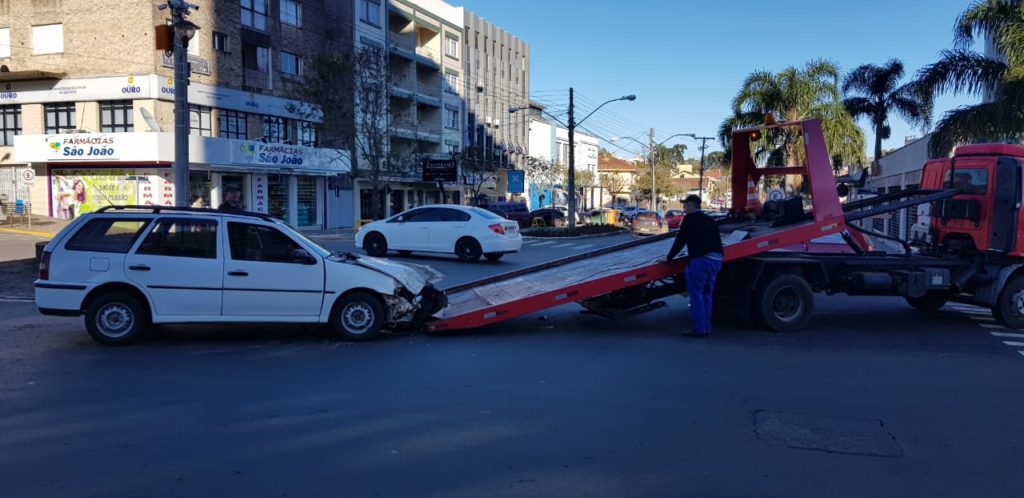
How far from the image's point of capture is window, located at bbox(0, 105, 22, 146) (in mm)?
36031

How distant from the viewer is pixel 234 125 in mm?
36312

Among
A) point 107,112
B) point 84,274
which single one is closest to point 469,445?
point 84,274

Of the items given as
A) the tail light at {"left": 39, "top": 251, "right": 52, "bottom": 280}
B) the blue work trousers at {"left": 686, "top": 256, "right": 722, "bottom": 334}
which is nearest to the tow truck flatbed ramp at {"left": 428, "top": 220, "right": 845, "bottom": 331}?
the blue work trousers at {"left": 686, "top": 256, "right": 722, "bottom": 334}

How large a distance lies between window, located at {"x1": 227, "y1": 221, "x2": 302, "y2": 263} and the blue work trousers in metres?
4.70

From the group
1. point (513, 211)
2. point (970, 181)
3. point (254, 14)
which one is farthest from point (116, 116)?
point (970, 181)

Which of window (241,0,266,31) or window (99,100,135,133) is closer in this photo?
window (99,100,135,133)

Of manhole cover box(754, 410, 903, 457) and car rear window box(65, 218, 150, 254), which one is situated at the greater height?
car rear window box(65, 218, 150, 254)

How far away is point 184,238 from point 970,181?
10.3m

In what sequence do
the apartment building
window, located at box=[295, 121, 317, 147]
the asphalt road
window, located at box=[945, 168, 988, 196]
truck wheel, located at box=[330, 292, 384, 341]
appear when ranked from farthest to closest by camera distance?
1. window, located at box=[295, 121, 317, 147]
2. the apartment building
3. window, located at box=[945, 168, 988, 196]
4. truck wheel, located at box=[330, 292, 384, 341]
5. the asphalt road

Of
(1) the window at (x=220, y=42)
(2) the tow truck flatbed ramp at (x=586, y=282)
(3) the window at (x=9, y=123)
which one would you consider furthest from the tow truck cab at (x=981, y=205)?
(3) the window at (x=9, y=123)

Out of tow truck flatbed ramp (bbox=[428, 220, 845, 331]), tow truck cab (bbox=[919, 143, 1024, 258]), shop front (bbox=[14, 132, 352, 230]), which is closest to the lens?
tow truck flatbed ramp (bbox=[428, 220, 845, 331])

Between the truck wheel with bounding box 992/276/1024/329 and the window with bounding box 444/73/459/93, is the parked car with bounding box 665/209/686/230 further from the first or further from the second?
the truck wheel with bounding box 992/276/1024/329

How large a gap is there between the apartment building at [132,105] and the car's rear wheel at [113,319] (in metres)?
25.9

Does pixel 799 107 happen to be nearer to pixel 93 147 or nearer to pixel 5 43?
pixel 93 147
